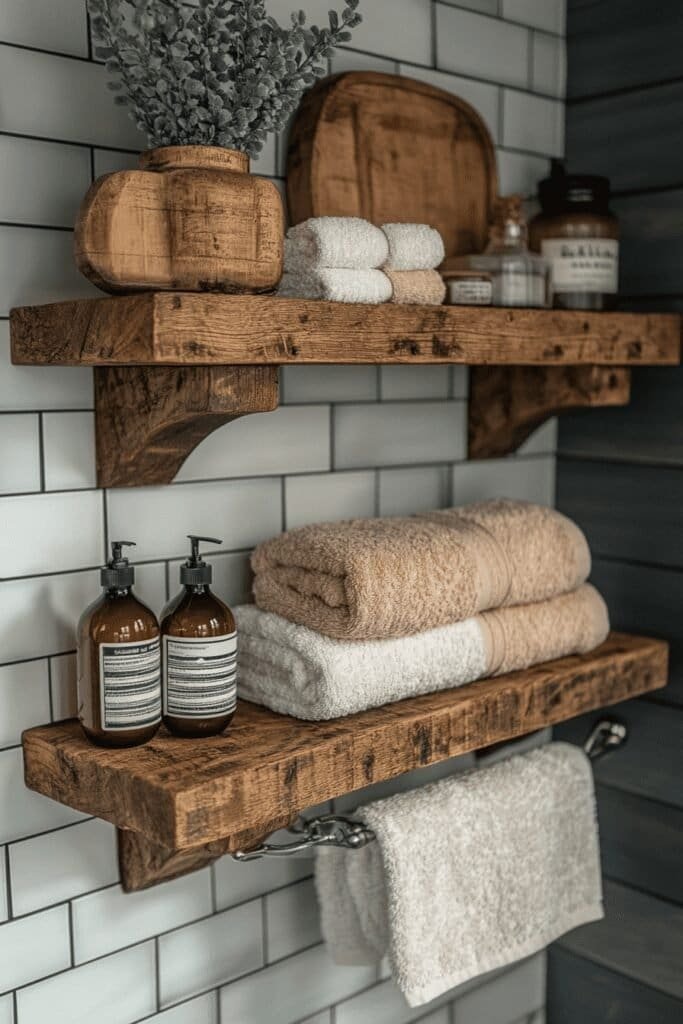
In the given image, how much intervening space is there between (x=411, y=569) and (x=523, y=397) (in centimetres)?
38

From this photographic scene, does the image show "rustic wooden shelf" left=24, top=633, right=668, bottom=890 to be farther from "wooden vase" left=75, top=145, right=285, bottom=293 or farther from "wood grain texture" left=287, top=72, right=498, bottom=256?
"wood grain texture" left=287, top=72, right=498, bottom=256

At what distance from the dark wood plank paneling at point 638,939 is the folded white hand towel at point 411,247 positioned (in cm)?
85

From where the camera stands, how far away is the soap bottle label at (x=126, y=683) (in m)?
0.93

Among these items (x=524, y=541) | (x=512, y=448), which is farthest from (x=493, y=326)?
(x=512, y=448)

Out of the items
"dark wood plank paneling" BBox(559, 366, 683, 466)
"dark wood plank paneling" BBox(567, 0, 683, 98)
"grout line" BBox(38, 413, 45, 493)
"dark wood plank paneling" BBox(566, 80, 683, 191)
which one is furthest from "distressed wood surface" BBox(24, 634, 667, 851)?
"dark wood plank paneling" BBox(567, 0, 683, 98)

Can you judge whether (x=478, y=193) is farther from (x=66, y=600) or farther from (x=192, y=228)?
(x=66, y=600)

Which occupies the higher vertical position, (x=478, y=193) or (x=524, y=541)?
(x=478, y=193)

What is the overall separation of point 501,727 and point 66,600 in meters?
0.44

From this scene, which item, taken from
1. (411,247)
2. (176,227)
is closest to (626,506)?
(411,247)

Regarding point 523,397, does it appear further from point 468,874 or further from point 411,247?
point 468,874

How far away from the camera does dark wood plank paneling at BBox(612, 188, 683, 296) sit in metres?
1.33

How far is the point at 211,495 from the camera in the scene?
1134 millimetres

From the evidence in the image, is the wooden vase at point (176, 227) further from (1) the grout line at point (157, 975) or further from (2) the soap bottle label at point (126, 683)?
(1) the grout line at point (157, 975)

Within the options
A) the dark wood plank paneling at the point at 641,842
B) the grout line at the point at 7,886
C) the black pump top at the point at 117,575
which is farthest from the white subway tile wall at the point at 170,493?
the dark wood plank paneling at the point at 641,842
